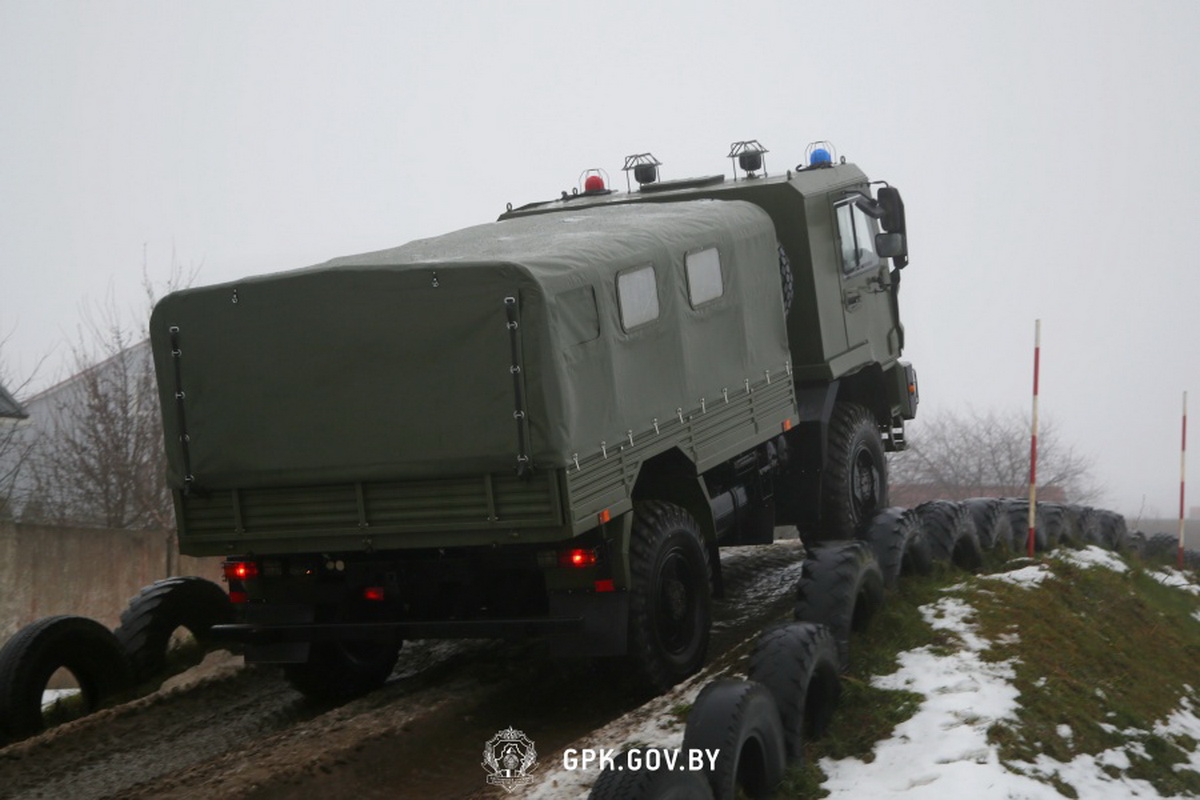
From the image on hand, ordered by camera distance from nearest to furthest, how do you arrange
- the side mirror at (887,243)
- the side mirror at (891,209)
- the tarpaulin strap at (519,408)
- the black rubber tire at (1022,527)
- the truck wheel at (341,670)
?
the tarpaulin strap at (519,408) < the truck wheel at (341,670) < the black rubber tire at (1022,527) < the side mirror at (891,209) < the side mirror at (887,243)

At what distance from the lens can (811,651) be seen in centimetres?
803

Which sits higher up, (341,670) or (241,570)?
(241,570)

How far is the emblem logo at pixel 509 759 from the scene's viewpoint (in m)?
8.16

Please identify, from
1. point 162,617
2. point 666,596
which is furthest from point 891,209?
point 162,617

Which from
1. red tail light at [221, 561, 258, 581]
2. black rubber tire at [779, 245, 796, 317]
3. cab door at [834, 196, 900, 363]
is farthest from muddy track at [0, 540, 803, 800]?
cab door at [834, 196, 900, 363]

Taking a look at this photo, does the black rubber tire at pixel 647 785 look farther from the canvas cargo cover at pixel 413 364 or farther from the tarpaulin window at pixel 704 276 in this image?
the tarpaulin window at pixel 704 276

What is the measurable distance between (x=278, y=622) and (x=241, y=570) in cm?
40

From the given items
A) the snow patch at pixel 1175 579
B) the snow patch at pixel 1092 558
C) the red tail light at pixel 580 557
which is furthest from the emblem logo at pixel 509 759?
the snow patch at pixel 1175 579

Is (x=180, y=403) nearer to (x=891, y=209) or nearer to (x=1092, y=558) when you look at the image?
(x=891, y=209)

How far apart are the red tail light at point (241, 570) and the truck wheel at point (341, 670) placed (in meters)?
0.66

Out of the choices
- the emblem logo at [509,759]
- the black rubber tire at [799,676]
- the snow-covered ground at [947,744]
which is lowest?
the emblem logo at [509,759]

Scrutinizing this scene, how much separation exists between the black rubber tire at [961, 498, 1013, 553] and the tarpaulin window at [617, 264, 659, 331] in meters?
3.94

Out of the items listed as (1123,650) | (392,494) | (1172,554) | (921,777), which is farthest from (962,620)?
(1172,554)

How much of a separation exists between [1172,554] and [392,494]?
1210 centimetres
